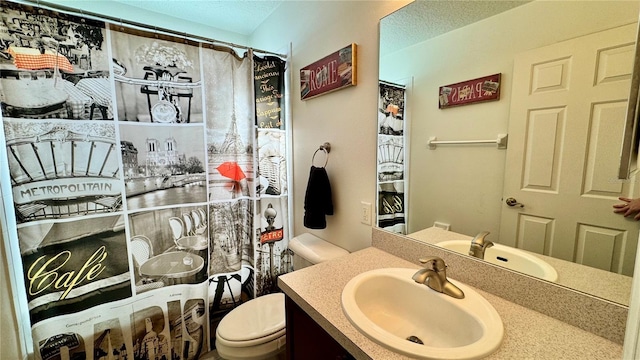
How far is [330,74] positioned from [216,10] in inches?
45.2

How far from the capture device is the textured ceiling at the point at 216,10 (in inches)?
68.8

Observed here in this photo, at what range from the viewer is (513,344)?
0.61 meters

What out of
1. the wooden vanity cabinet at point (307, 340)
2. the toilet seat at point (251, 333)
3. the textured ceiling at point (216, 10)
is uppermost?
the textured ceiling at point (216, 10)

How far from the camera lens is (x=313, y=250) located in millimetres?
1444

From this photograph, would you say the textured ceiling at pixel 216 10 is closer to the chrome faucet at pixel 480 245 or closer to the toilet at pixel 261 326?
the toilet at pixel 261 326

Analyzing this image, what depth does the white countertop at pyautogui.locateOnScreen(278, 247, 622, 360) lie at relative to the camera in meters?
0.59

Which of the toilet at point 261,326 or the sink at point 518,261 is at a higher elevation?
the sink at point 518,261

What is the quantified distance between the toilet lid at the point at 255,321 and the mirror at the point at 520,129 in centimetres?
89

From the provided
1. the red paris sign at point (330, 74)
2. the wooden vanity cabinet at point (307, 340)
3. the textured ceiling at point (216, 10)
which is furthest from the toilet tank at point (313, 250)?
the textured ceiling at point (216, 10)

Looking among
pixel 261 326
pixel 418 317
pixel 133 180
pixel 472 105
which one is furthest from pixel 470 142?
pixel 133 180

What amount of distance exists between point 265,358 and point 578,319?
49.2 inches

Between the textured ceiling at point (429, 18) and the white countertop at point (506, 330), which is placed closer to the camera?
the white countertop at point (506, 330)

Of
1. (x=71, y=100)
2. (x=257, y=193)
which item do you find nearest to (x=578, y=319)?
(x=257, y=193)

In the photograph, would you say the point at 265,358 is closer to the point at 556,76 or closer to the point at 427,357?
the point at 427,357
